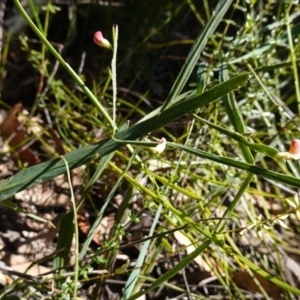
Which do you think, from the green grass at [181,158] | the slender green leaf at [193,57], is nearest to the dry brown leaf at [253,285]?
the green grass at [181,158]

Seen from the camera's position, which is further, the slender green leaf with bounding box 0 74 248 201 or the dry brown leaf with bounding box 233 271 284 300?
the dry brown leaf with bounding box 233 271 284 300

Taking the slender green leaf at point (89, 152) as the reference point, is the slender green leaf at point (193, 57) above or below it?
above

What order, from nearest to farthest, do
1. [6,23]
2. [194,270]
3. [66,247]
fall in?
[66,247] < [194,270] < [6,23]

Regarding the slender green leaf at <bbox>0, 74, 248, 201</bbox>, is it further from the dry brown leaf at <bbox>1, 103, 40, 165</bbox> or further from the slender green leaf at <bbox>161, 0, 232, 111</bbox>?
the dry brown leaf at <bbox>1, 103, 40, 165</bbox>

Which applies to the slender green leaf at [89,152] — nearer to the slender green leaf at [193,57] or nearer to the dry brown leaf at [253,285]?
the slender green leaf at [193,57]

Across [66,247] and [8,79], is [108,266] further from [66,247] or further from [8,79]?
[8,79]

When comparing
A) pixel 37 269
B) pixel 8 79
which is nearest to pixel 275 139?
pixel 37 269

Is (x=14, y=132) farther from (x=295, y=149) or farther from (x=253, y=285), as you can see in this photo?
(x=295, y=149)

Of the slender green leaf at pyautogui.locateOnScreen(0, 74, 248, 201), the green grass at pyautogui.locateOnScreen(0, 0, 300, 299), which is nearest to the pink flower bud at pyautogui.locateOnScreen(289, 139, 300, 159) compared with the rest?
the green grass at pyautogui.locateOnScreen(0, 0, 300, 299)
